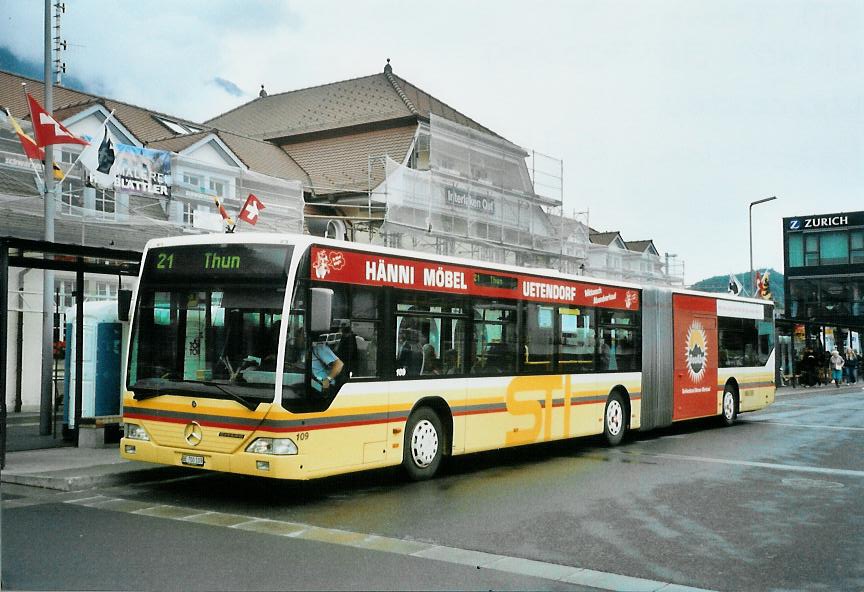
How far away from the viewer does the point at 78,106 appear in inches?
1070

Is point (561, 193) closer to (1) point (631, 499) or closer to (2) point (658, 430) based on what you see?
(2) point (658, 430)

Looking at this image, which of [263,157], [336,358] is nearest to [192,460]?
[336,358]

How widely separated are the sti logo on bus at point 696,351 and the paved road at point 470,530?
531cm

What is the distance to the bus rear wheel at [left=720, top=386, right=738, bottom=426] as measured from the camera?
66.7 feet

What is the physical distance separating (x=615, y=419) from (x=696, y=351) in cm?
394

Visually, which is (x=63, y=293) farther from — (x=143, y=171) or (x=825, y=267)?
(x=825, y=267)

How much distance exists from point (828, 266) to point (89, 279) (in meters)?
61.4

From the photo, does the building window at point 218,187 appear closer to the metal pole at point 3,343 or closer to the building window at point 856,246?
the metal pole at point 3,343

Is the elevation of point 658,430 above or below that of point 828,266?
below

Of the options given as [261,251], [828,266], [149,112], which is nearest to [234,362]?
[261,251]

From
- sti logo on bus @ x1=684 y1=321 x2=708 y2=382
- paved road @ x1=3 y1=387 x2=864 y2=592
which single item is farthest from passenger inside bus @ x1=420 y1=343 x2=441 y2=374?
sti logo on bus @ x1=684 y1=321 x2=708 y2=382

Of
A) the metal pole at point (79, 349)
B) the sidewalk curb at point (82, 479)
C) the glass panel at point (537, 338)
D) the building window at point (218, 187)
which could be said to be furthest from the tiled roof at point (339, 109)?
the sidewalk curb at point (82, 479)

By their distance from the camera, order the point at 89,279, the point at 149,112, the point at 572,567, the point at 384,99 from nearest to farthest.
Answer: the point at 572,567, the point at 89,279, the point at 149,112, the point at 384,99

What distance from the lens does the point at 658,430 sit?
19812mm
